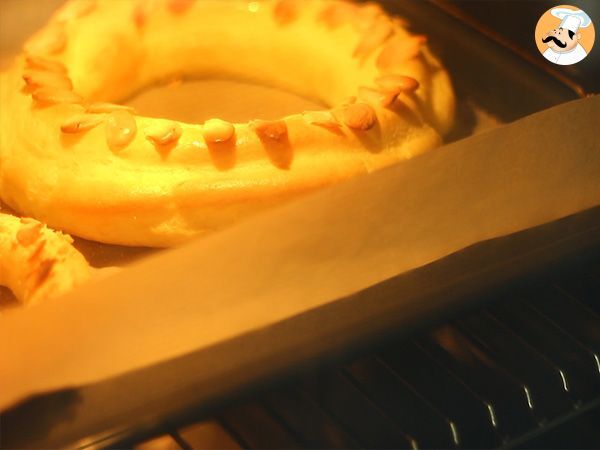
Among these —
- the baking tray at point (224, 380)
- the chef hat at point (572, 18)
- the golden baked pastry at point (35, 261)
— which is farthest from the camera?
the chef hat at point (572, 18)

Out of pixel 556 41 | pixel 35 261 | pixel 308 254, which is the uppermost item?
pixel 556 41

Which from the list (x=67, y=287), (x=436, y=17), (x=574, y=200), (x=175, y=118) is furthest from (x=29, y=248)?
(x=436, y=17)

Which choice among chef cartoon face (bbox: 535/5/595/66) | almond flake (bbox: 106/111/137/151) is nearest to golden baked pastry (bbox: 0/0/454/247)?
almond flake (bbox: 106/111/137/151)

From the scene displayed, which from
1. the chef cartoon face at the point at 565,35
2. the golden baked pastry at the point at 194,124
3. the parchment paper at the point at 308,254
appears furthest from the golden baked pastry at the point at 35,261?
the chef cartoon face at the point at 565,35

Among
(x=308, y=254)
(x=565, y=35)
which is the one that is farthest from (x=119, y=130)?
(x=565, y=35)

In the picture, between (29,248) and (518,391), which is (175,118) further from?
(518,391)

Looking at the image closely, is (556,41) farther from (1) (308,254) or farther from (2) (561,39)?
(1) (308,254)

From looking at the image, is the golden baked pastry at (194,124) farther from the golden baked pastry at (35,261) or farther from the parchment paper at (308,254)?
the parchment paper at (308,254)

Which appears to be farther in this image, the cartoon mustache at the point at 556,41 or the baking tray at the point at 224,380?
the cartoon mustache at the point at 556,41
